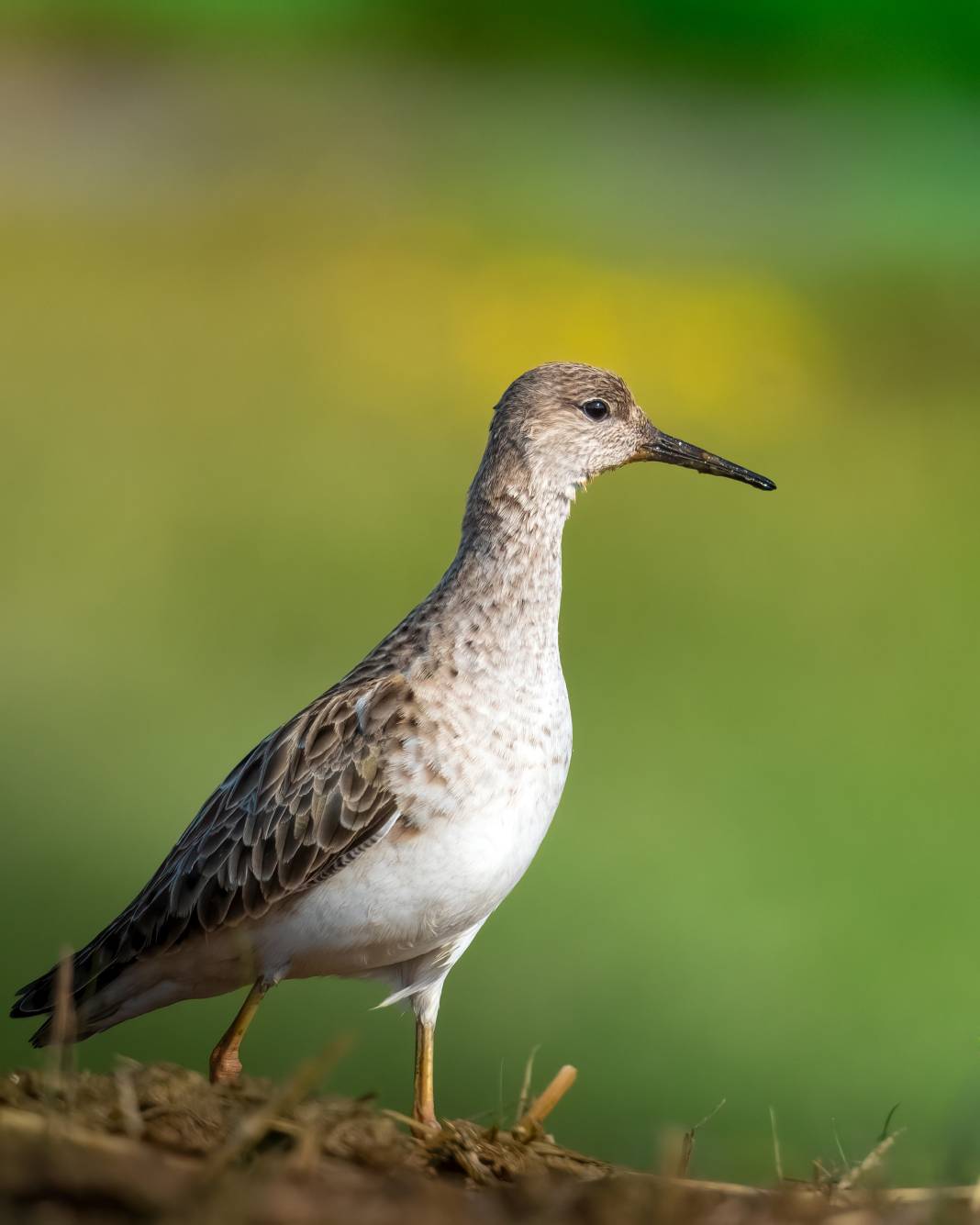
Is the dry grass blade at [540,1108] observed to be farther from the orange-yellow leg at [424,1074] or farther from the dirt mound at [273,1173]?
the orange-yellow leg at [424,1074]

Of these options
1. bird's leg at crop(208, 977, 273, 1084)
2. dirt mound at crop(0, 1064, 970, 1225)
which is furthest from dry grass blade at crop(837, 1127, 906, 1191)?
bird's leg at crop(208, 977, 273, 1084)

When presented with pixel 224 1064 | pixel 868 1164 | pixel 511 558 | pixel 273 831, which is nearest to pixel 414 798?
pixel 273 831

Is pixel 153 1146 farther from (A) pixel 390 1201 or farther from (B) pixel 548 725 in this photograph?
(B) pixel 548 725

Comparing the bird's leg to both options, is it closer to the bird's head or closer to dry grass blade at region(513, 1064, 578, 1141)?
dry grass blade at region(513, 1064, 578, 1141)

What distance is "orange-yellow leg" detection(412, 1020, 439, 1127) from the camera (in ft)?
7.88

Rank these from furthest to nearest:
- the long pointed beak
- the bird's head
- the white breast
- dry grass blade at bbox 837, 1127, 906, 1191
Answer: the long pointed beak, the bird's head, the white breast, dry grass blade at bbox 837, 1127, 906, 1191

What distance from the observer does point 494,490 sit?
248 centimetres

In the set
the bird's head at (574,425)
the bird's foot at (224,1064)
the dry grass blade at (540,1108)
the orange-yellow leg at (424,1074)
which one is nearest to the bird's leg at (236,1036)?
the bird's foot at (224,1064)

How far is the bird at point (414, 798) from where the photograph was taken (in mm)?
2250

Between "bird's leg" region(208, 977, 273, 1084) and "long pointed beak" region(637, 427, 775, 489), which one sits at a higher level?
"long pointed beak" region(637, 427, 775, 489)

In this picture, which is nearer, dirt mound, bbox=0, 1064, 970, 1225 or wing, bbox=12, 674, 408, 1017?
dirt mound, bbox=0, 1064, 970, 1225

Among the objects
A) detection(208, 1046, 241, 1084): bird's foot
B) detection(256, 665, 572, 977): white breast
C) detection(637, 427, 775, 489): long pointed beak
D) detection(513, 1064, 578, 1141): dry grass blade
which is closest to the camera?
detection(513, 1064, 578, 1141): dry grass blade

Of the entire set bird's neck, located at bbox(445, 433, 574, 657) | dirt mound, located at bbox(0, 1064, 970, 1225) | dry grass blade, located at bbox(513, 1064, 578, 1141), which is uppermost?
bird's neck, located at bbox(445, 433, 574, 657)

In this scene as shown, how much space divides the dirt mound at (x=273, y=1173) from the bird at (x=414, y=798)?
19.8 inches
